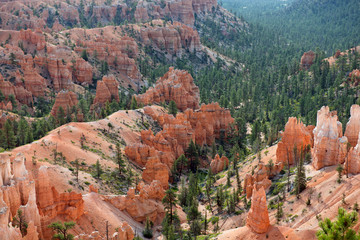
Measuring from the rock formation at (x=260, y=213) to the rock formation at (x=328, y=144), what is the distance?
12.9 meters

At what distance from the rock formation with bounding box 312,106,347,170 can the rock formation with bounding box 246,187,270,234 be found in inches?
509

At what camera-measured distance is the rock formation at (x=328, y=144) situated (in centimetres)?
5047

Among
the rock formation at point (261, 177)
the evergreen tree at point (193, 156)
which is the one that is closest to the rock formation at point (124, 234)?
the rock formation at point (261, 177)

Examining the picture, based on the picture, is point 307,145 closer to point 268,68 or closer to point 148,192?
point 148,192

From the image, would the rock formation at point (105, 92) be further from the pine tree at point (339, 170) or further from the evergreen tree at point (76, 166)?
the pine tree at point (339, 170)

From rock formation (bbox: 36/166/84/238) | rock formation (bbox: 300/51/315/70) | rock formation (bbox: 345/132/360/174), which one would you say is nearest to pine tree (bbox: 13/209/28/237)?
rock formation (bbox: 36/166/84/238)

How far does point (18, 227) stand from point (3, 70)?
288 ft

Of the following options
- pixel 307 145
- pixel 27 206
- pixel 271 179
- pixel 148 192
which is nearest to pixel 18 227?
pixel 27 206

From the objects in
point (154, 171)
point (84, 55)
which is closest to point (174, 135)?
point (154, 171)

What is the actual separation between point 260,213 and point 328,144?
15056mm

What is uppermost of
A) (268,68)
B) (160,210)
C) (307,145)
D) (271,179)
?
(307,145)

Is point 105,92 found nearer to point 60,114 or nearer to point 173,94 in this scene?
point 60,114

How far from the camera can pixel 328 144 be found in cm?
5156

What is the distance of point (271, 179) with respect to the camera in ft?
192
